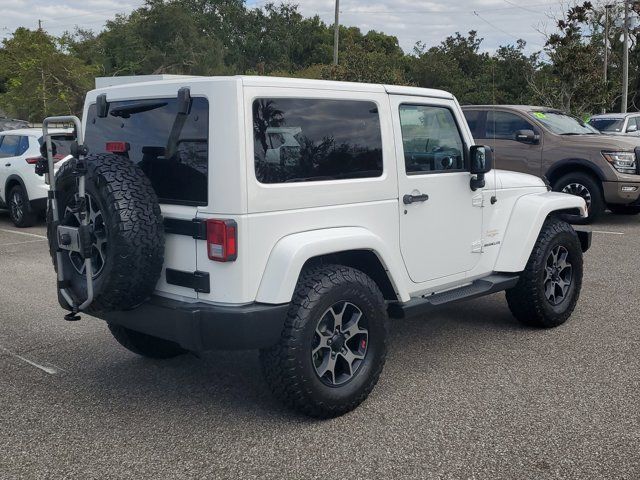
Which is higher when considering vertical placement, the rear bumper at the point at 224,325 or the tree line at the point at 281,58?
the tree line at the point at 281,58

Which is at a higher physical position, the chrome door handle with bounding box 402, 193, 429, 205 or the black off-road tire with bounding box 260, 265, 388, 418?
the chrome door handle with bounding box 402, 193, 429, 205

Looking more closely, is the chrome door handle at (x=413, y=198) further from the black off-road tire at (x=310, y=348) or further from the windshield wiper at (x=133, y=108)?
the windshield wiper at (x=133, y=108)

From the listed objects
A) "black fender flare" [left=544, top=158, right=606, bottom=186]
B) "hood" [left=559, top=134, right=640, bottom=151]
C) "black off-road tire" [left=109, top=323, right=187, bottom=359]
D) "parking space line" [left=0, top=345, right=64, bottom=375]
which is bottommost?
"parking space line" [left=0, top=345, right=64, bottom=375]

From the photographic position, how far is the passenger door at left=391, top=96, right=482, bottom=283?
14.2 ft

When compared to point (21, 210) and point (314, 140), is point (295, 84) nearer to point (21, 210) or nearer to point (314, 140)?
point (314, 140)

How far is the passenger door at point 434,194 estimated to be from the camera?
4336 mm

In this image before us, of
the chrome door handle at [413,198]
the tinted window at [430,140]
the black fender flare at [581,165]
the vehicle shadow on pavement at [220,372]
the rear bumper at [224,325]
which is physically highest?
the tinted window at [430,140]

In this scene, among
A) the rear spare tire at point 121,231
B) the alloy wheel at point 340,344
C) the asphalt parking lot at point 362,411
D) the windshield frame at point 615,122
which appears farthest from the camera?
the windshield frame at point 615,122

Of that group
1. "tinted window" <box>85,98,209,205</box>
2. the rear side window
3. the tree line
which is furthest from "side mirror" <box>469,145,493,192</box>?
the tree line

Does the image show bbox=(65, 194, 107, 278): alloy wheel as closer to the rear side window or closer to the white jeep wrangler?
the white jeep wrangler

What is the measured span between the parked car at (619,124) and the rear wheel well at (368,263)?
11371 mm

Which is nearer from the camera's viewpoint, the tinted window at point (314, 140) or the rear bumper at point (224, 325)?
the rear bumper at point (224, 325)

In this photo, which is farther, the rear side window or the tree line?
the tree line

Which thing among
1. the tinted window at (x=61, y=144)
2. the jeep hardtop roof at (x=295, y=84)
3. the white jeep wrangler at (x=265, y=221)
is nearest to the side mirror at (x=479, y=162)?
the white jeep wrangler at (x=265, y=221)
